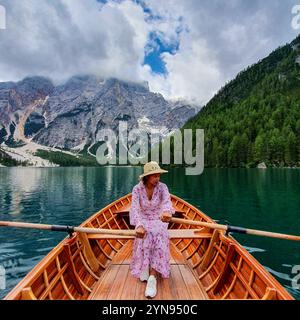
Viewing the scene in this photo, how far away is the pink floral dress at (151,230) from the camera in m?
6.75

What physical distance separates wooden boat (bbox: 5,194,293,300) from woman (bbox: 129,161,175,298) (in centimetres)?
39

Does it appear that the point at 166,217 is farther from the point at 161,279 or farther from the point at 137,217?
the point at 161,279

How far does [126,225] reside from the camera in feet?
46.1

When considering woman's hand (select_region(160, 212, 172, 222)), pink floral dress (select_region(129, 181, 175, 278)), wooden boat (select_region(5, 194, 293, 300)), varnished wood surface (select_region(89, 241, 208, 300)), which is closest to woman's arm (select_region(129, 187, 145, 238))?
pink floral dress (select_region(129, 181, 175, 278))

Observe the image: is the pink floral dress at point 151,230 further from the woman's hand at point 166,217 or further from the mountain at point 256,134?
the mountain at point 256,134

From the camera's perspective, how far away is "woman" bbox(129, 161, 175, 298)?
22.1ft

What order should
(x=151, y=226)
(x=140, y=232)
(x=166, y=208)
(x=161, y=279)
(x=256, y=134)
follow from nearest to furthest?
(x=140, y=232)
(x=151, y=226)
(x=166, y=208)
(x=161, y=279)
(x=256, y=134)

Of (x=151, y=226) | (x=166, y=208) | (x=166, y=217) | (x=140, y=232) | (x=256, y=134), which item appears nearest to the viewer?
(x=140, y=232)

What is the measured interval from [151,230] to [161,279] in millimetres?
1443

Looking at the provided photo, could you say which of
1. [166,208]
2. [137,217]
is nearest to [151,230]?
[137,217]

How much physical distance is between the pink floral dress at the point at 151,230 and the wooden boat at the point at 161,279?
0.52m

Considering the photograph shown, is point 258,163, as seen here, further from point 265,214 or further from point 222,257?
point 222,257

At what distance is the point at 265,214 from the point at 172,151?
127052 millimetres

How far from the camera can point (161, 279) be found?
7.20 m
